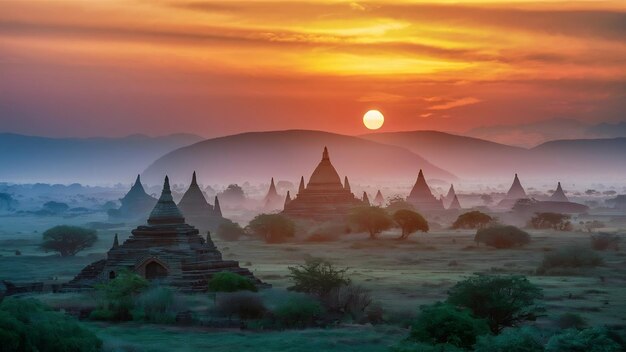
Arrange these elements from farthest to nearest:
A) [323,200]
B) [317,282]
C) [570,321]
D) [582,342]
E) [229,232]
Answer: [323,200], [229,232], [317,282], [570,321], [582,342]

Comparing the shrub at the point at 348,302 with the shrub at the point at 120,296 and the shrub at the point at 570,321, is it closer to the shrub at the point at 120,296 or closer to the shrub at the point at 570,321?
the shrub at the point at 570,321

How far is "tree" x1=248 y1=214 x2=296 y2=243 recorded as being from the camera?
79.8 meters

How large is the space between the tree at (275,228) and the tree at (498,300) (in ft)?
151

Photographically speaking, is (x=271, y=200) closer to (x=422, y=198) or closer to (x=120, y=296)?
(x=422, y=198)

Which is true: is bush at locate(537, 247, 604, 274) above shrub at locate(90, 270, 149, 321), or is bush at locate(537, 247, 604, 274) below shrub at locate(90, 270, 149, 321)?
above

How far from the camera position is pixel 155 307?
36938mm

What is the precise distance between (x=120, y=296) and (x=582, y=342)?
64.4 feet

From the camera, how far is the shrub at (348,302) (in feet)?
124

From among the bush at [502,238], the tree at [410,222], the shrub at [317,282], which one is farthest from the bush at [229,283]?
Result: the tree at [410,222]

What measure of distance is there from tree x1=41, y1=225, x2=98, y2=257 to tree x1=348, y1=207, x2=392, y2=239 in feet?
71.7

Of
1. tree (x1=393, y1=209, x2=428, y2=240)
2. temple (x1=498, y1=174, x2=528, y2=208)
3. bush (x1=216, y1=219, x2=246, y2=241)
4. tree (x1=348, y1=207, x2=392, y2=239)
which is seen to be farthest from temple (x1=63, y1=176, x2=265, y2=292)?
temple (x1=498, y1=174, x2=528, y2=208)

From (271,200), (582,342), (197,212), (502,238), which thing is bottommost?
(582,342)

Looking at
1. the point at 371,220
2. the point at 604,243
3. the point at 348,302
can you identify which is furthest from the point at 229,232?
the point at 348,302

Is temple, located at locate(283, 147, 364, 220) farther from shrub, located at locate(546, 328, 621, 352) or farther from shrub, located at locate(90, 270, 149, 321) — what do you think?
shrub, located at locate(546, 328, 621, 352)
